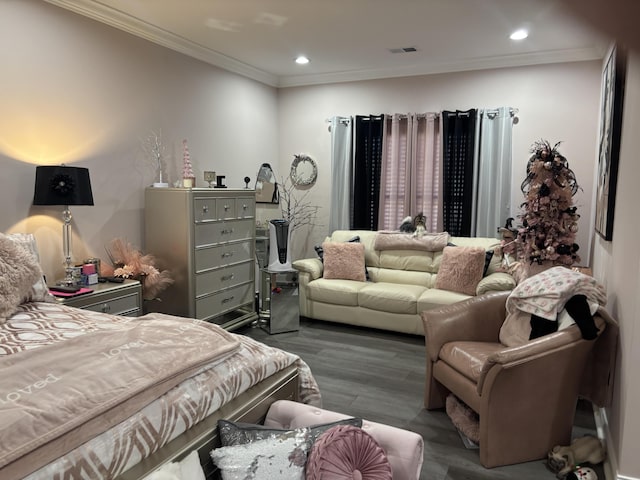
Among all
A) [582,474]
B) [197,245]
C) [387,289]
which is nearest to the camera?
[582,474]

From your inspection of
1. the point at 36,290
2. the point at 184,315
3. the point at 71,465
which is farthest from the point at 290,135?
the point at 71,465

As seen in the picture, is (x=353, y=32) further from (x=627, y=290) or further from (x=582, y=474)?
(x=582, y=474)

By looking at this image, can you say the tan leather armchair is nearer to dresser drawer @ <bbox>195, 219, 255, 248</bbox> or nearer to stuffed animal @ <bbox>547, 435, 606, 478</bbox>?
stuffed animal @ <bbox>547, 435, 606, 478</bbox>

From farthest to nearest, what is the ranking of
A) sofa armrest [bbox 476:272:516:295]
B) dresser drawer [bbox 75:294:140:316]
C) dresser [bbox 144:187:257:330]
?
1. sofa armrest [bbox 476:272:516:295]
2. dresser [bbox 144:187:257:330]
3. dresser drawer [bbox 75:294:140:316]

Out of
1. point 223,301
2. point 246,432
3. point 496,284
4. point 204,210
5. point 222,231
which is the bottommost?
point 223,301

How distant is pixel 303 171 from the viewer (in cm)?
594

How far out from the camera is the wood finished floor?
242cm

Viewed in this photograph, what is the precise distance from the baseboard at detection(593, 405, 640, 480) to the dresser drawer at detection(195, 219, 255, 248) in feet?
9.93

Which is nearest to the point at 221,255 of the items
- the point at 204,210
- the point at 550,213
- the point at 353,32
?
the point at 204,210

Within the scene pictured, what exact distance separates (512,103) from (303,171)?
8.04 ft

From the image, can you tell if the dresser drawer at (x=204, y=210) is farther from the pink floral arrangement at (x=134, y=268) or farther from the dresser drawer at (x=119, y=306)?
the dresser drawer at (x=119, y=306)

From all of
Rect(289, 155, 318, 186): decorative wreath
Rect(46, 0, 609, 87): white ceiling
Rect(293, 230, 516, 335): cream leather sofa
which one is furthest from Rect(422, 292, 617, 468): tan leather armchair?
Rect(289, 155, 318, 186): decorative wreath

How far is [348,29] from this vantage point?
3.96 m

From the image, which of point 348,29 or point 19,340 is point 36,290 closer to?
point 19,340
